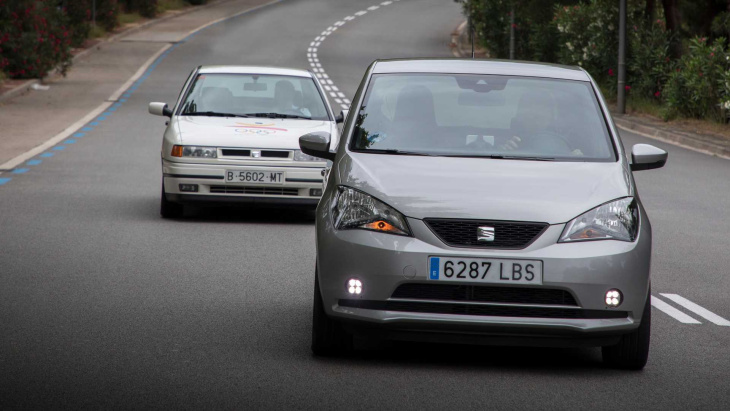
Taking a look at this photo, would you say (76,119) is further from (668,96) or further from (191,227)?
(191,227)

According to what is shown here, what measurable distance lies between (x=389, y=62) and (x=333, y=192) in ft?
4.45

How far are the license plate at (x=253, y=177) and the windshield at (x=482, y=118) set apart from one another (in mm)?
5053

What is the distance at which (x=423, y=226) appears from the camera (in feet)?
20.1

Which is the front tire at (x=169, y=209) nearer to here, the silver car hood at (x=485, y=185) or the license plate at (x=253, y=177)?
the license plate at (x=253, y=177)

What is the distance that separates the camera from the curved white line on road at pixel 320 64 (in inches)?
1277

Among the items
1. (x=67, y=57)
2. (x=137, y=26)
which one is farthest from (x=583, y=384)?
(x=137, y=26)

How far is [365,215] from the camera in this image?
625 cm

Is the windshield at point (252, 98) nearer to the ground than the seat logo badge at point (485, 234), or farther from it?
nearer to the ground

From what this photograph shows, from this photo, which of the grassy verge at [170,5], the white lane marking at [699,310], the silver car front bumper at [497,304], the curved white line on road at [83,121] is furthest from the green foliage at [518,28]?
the silver car front bumper at [497,304]

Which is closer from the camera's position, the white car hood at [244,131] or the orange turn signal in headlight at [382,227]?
the orange turn signal in headlight at [382,227]

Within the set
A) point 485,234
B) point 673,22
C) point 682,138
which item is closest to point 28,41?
point 673,22

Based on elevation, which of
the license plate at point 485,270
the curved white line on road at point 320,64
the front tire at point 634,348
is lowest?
Answer: the curved white line on road at point 320,64

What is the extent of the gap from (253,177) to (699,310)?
530 centimetres

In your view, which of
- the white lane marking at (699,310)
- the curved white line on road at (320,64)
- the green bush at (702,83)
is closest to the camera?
the white lane marking at (699,310)
